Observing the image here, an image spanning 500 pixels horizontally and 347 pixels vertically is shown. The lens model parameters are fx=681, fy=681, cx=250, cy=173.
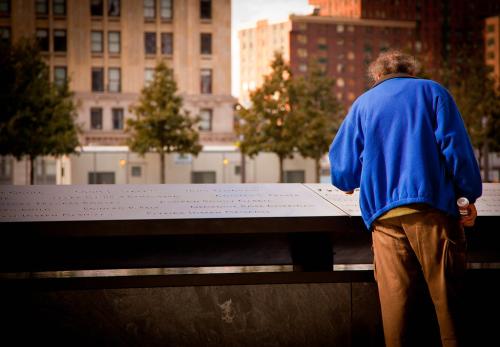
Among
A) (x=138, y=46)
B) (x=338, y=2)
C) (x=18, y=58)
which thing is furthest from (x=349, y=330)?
(x=338, y=2)

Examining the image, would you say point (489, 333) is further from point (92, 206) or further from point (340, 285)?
point (92, 206)

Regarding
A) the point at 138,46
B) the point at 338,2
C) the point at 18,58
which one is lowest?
the point at 18,58

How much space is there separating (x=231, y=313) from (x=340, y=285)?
68 centimetres

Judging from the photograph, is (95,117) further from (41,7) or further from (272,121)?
(272,121)

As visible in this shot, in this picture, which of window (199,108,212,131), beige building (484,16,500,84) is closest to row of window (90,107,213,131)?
window (199,108,212,131)

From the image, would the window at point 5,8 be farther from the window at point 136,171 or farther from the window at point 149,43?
the window at point 136,171

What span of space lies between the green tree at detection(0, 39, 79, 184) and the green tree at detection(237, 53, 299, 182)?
28.7 feet

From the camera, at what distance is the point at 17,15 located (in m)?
49.3

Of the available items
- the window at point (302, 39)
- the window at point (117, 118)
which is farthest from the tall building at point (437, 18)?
the window at point (117, 118)

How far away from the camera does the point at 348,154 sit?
3.65m

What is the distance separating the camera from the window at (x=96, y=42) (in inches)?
2003

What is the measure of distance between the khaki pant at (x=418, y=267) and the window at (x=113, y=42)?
163ft

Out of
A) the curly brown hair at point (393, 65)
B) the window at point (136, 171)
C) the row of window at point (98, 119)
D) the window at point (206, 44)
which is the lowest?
the window at point (136, 171)

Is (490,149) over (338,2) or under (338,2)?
under
